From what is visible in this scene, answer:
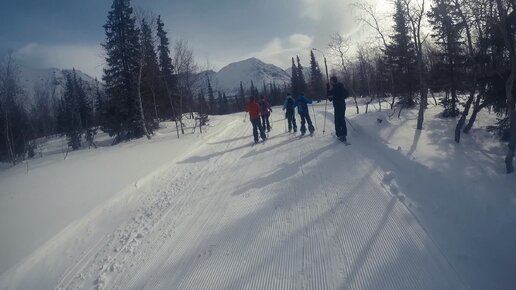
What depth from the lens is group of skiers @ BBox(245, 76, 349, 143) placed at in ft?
36.0

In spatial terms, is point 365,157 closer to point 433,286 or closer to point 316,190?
point 316,190

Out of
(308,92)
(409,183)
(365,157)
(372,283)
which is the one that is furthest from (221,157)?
(308,92)

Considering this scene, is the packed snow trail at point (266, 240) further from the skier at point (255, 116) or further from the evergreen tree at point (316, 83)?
the evergreen tree at point (316, 83)

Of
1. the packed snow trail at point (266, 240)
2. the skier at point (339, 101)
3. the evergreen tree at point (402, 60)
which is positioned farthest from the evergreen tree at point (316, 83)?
the packed snow trail at point (266, 240)

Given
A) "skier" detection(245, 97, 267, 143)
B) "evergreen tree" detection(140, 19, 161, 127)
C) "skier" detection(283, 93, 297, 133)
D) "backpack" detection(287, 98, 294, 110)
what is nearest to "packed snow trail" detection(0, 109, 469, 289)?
"skier" detection(245, 97, 267, 143)

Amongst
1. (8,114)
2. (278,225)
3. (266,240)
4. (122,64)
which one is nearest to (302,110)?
(278,225)

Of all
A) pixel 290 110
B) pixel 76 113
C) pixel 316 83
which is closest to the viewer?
pixel 290 110

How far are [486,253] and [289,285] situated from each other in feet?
8.77

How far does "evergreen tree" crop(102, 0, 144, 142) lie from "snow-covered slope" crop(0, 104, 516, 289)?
60.5ft

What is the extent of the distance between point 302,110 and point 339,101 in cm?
268

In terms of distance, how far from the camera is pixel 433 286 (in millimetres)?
3467

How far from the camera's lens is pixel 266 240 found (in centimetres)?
479

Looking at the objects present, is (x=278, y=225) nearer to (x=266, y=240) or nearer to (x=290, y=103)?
(x=266, y=240)

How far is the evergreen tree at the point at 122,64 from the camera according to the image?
27250 mm
